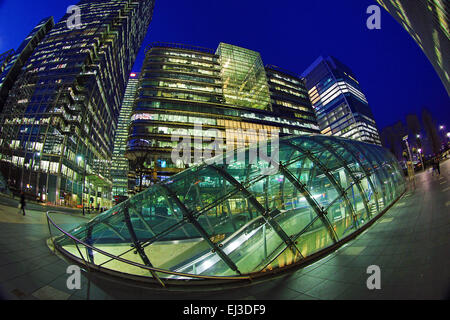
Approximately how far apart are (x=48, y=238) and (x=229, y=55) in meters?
77.0

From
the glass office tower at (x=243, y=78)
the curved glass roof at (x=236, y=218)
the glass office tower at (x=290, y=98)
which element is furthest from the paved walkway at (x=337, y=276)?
the glass office tower at (x=290, y=98)

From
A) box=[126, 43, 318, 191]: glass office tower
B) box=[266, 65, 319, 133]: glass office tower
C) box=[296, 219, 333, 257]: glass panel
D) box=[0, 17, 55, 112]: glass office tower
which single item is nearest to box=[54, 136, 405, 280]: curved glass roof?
box=[296, 219, 333, 257]: glass panel

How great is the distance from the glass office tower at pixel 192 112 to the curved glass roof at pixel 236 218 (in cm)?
3378

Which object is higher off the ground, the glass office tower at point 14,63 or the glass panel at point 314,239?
the glass office tower at point 14,63

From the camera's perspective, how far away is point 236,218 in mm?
7395

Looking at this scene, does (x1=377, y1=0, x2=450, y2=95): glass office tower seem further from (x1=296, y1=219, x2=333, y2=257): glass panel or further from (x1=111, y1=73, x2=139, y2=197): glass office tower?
(x1=111, y1=73, x2=139, y2=197): glass office tower

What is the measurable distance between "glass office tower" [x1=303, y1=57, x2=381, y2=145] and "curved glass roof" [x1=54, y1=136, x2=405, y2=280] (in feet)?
417

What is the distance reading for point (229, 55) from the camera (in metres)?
69.1

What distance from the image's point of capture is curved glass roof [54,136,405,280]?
18.6 ft

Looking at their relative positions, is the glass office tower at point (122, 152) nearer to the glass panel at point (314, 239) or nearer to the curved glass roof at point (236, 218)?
the curved glass roof at point (236, 218)

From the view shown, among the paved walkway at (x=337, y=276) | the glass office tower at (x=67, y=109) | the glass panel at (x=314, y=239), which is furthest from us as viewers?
the glass office tower at (x=67, y=109)

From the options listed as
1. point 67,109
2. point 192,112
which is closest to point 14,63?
point 67,109

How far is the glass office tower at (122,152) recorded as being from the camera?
9631 cm
